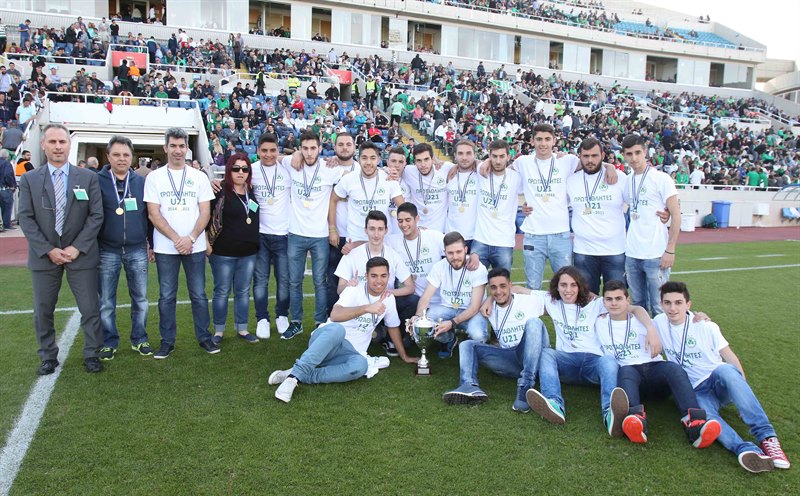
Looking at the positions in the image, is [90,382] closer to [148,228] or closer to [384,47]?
[148,228]

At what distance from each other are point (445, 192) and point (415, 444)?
11.3 feet

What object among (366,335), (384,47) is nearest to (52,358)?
(366,335)

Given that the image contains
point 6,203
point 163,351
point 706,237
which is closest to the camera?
point 163,351

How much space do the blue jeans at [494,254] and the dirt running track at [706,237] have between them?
9.01 m

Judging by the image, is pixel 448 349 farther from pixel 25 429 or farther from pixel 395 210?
pixel 25 429

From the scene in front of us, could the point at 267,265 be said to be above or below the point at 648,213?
below

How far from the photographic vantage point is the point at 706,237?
1888 cm

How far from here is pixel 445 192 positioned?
22.2ft

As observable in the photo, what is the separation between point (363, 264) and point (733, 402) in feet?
11.2

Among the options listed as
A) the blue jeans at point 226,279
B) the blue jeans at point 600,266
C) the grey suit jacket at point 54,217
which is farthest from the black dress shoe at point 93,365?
the blue jeans at point 600,266

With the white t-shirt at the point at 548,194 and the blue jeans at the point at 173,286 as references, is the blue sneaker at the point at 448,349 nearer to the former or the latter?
the white t-shirt at the point at 548,194

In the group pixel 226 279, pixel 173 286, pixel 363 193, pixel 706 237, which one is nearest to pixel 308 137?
pixel 363 193

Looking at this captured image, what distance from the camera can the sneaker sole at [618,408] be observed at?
4.12 metres

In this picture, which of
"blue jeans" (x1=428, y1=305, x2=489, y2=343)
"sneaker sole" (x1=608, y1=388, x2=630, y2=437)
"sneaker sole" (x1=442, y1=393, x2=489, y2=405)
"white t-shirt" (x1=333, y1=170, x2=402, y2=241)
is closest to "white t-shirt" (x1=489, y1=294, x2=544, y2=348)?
"blue jeans" (x1=428, y1=305, x2=489, y2=343)
